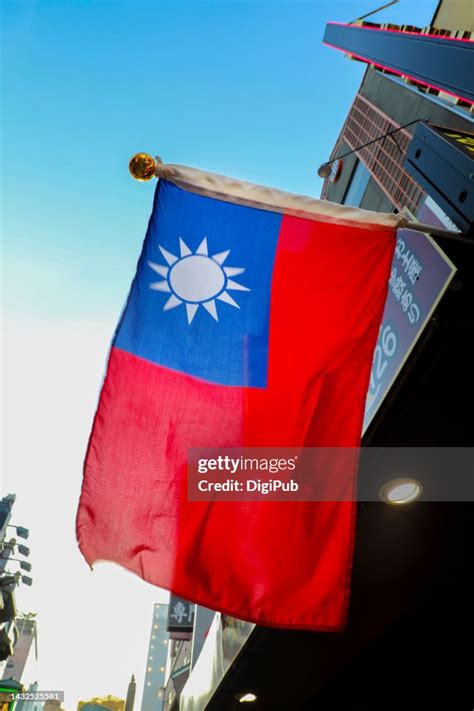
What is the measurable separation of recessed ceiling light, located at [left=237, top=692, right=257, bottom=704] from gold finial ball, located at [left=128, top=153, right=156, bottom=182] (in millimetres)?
7543

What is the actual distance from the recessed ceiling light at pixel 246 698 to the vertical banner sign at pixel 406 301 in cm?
596

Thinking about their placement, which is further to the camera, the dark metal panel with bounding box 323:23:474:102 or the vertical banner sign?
the dark metal panel with bounding box 323:23:474:102

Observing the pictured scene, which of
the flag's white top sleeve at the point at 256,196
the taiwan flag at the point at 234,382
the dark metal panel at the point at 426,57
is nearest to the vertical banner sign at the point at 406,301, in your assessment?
the taiwan flag at the point at 234,382

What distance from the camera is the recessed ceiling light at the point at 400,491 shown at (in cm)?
405

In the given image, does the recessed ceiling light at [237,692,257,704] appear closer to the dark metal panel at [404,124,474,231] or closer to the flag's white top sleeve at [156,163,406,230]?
the flag's white top sleeve at [156,163,406,230]

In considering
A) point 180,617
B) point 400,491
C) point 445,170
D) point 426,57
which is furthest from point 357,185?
point 180,617

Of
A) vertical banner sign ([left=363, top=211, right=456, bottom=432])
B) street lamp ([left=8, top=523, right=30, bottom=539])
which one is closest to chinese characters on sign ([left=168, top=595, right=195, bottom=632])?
street lamp ([left=8, top=523, right=30, bottom=539])

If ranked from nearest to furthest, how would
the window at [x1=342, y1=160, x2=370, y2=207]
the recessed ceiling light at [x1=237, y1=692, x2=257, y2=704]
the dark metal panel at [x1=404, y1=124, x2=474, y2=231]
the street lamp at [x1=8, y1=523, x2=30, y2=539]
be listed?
the dark metal panel at [x1=404, y1=124, x2=474, y2=231]
the recessed ceiling light at [x1=237, y1=692, x2=257, y2=704]
the window at [x1=342, y1=160, x2=370, y2=207]
the street lamp at [x1=8, y1=523, x2=30, y2=539]

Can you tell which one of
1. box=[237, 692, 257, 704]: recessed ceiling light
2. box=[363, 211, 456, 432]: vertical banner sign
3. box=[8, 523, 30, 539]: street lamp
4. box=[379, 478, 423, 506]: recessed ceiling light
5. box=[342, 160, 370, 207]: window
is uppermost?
box=[342, 160, 370, 207]: window

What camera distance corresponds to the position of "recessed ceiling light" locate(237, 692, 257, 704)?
7242mm

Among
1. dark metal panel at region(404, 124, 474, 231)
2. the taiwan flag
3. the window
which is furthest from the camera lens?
the window

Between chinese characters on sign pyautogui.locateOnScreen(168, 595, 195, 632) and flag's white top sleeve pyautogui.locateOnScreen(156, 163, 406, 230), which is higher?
chinese characters on sign pyautogui.locateOnScreen(168, 595, 195, 632)

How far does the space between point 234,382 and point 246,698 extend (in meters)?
6.51

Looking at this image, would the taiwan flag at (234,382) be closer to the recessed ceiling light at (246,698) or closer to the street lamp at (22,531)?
the recessed ceiling light at (246,698)
